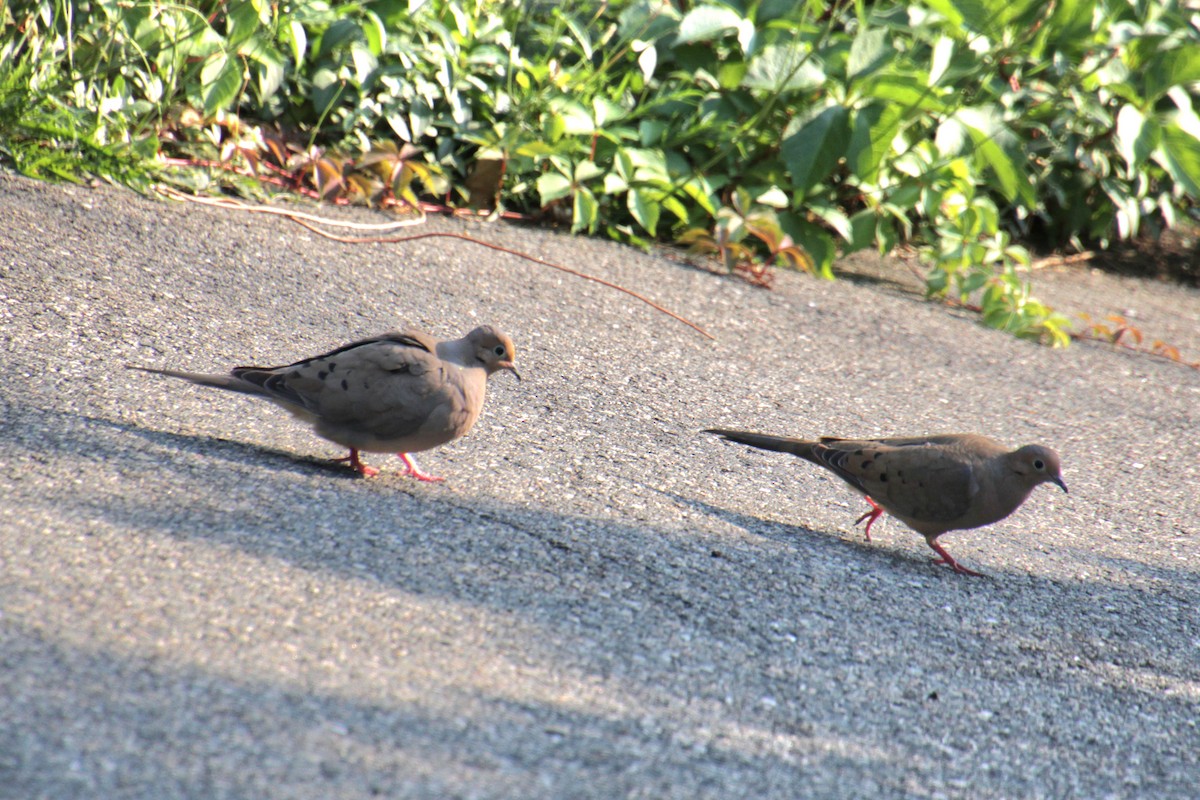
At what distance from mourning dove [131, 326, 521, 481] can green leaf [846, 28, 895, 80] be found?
3.52 meters

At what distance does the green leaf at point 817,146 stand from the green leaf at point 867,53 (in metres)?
0.22

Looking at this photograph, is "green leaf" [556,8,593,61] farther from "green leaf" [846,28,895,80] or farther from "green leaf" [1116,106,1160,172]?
"green leaf" [1116,106,1160,172]

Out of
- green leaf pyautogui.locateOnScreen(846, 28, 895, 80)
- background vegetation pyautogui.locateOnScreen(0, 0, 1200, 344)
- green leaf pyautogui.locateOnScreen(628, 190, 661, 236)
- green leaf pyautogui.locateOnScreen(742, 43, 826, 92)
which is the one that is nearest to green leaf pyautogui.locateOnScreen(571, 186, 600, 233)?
background vegetation pyautogui.locateOnScreen(0, 0, 1200, 344)

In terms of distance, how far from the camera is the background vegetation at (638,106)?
5430mm

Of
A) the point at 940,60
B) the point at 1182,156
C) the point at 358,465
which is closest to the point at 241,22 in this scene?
the point at 358,465

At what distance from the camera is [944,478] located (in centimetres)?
346

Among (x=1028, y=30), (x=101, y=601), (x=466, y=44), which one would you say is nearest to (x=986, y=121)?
(x=1028, y=30)

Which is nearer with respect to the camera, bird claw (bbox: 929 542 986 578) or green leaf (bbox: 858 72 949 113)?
bird claw (bbox: 929 542 986 578)

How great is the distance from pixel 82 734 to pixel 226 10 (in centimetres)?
440

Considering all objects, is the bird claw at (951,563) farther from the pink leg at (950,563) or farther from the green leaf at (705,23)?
the green leaf at (705,23)

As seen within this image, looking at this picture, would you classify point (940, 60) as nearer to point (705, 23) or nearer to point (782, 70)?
point (782, 70)

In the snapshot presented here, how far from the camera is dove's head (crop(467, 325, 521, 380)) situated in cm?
348

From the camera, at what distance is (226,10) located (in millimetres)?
5574

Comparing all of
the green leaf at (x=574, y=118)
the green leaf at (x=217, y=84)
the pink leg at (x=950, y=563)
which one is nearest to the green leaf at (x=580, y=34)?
the green leaf at (x=574, y=118)
